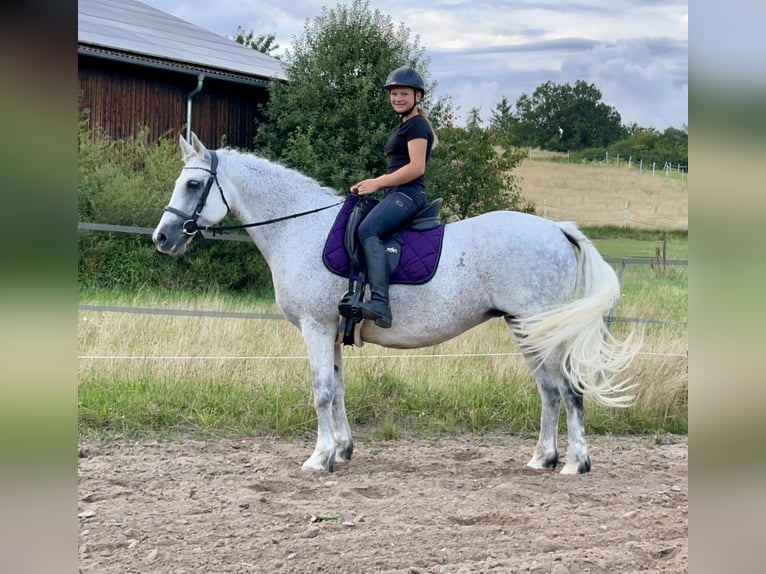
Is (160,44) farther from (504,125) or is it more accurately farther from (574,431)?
(574,431)

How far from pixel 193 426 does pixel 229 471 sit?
1078 mm

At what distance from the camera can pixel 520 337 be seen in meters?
4.96

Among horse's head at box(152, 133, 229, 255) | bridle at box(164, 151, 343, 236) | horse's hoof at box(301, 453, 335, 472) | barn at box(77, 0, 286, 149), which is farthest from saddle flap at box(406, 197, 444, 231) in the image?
barn at box(77, 0, 286, 149)

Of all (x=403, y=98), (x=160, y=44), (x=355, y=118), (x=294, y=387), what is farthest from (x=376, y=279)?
(x=160, y=44)

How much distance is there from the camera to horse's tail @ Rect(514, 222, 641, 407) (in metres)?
4.68

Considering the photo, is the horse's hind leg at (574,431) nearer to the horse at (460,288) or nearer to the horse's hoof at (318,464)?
the horse at (460,288)

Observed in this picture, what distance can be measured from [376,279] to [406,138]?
91 cm

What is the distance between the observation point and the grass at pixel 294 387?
602cm

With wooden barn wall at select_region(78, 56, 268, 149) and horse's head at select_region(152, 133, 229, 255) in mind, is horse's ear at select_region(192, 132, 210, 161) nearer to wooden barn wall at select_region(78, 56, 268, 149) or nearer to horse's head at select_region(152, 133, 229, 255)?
horse's head at select_region(152, 133, 229, 255)

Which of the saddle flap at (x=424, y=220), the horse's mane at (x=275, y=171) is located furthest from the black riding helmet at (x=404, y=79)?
the horse's mane at (x=275, y=171)

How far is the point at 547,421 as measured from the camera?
16.7 feet

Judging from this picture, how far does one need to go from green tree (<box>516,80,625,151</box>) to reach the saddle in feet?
76.1
